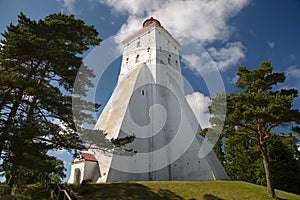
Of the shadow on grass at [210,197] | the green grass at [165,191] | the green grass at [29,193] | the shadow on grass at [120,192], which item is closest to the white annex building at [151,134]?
the shadow on grass at [120,192]

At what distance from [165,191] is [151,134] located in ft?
26.4

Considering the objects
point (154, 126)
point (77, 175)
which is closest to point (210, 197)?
point (154, 126)

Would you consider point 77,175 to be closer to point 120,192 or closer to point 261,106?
point 120,192

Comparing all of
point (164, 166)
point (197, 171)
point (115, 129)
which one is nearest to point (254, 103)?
point (197, 171)

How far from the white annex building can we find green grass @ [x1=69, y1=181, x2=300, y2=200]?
130 inches

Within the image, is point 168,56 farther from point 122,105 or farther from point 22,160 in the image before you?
point 22,160

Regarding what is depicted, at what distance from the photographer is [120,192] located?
41.0 feet

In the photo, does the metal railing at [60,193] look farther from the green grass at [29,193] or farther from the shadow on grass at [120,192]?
the shadow on grass at [120,192]

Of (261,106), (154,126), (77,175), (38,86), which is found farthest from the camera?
(154,126)

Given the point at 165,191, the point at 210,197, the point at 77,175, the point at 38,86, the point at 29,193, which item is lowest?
the point at 210,197

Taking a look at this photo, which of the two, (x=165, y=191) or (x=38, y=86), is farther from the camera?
(x=165, y=191)

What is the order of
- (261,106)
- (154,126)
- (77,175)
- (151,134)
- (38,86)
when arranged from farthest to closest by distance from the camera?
(154,126), (151,134), (77,175), (261,106), (38,86)

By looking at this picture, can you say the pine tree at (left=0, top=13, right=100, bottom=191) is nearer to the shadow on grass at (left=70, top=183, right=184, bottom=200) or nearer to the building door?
the shadow on grass at (left=70, top=183, right=184, bottom=200)

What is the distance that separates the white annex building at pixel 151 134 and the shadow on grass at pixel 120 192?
3.15 m
